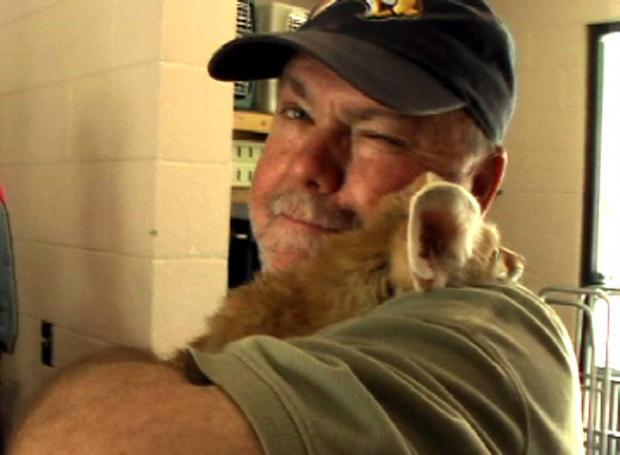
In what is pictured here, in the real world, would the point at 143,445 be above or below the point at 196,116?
below

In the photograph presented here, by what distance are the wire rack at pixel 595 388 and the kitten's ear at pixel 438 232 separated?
2896mm

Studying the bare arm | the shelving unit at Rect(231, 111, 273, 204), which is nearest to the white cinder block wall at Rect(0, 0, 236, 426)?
the shelving unit at Rect(231, 111, 273, 204)

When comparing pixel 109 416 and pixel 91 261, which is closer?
pixel 109 416

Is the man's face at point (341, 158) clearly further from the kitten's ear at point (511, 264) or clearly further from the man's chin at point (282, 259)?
the kitten's ear at point (511, 264)

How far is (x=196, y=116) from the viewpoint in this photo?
6.60 ft

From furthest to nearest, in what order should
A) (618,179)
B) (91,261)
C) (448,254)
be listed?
(618,179)
(91,261)
(448,254)

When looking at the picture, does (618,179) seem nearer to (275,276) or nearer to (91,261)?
(91,261)

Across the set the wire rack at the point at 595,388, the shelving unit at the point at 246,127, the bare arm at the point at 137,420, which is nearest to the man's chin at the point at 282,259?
the bare arm at the point at 137,420

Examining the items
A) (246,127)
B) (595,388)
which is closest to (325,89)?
(246,127)

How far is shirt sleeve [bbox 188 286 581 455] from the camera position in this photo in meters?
0.52

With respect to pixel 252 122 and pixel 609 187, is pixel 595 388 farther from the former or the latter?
pixel 252 122

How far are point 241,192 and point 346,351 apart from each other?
1.85 metres

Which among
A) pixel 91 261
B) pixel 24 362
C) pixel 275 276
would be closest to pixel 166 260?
pixel 91 261

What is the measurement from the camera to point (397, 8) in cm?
102
